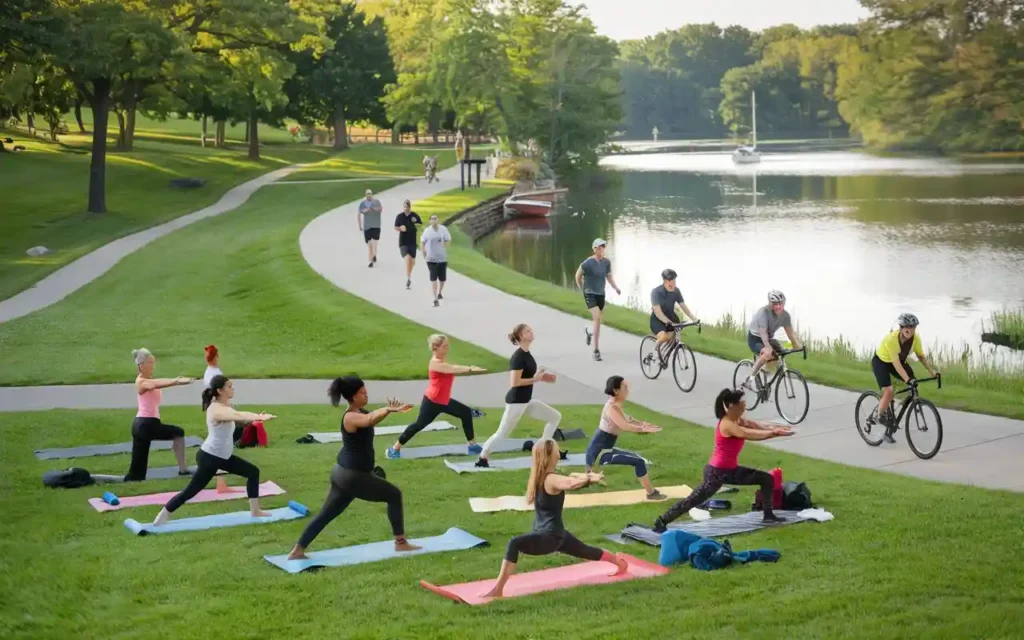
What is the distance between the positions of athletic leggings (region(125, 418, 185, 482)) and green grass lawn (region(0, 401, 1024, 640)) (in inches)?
13.5

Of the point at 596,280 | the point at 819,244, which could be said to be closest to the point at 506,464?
the point at 596,280

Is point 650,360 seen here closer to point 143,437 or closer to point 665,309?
point 665,309

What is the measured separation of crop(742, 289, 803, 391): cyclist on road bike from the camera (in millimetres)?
17406

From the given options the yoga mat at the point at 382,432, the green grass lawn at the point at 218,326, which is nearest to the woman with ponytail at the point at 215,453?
the yoga mat at the point at 382,432

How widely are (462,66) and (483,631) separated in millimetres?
83735

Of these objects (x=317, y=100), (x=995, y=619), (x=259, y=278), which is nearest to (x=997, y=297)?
(x=259, y=278)

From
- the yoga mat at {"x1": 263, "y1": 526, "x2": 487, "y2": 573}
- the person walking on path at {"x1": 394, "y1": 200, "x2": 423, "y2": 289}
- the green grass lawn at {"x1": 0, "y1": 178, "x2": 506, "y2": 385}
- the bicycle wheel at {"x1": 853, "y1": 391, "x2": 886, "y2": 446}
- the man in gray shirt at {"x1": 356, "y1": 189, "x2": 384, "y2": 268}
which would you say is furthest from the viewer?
the man in gray shirt at {"x1": 356, "y1": 189, "x2": 384, "y2": 268}

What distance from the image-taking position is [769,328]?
698 inches

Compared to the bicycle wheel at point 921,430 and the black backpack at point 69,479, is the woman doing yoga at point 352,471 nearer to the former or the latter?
the black backpack at point 69,479

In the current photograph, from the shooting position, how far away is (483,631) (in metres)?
9.17

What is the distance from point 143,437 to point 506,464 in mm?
4188

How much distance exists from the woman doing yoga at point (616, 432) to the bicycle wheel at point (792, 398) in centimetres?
492

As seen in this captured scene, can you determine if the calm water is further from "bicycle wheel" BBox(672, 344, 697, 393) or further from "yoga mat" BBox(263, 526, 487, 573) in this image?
"yoga mat" BBox(263, 526, 487, 573)

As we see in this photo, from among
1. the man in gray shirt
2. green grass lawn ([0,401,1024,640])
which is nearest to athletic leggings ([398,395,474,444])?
green grass lawn ([0,401,1024,640])
